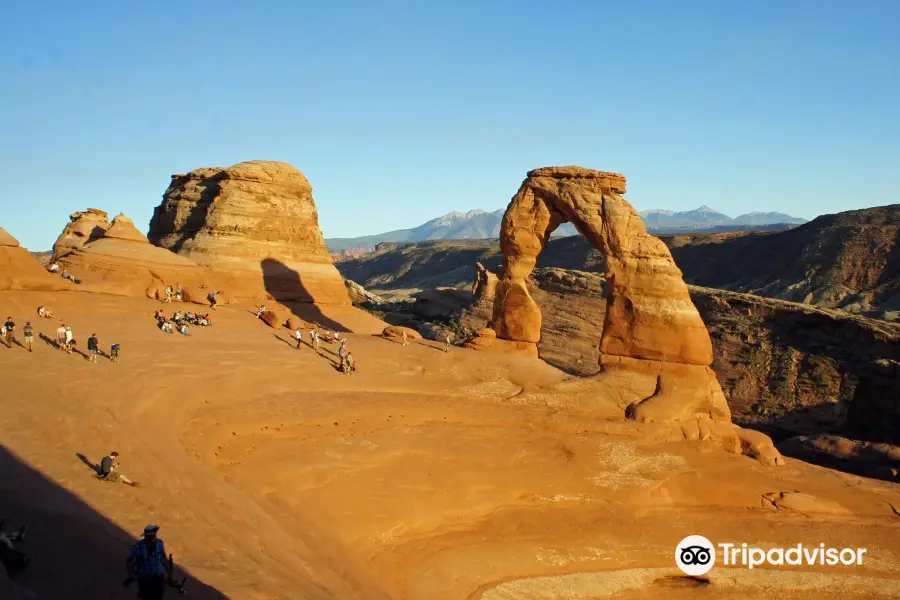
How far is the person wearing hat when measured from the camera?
6.84 metres

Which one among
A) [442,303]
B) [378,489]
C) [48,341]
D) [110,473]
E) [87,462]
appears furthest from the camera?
[442,303]

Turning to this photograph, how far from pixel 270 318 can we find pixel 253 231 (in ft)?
20.9

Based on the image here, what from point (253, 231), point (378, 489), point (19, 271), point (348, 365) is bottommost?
point (378, 489)

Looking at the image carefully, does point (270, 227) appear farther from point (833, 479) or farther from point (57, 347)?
point (833, 479)

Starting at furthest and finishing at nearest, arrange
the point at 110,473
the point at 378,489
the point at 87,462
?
1. the point at 378,489
2. the point at 87,462
3. the point at 110,473

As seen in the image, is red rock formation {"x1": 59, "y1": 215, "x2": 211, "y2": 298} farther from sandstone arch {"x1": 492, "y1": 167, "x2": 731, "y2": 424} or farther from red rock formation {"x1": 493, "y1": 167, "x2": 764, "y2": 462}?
red rock formation {"x1": 493, "y1": 167, "x2": 764, "y2": 462}

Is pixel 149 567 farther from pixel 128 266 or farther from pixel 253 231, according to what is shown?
pixel 253 231

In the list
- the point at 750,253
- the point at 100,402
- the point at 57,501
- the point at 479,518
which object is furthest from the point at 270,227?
the point at 750,253

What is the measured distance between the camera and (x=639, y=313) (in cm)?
1936

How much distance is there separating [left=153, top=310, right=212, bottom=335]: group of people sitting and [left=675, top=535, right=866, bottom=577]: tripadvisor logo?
14797mm

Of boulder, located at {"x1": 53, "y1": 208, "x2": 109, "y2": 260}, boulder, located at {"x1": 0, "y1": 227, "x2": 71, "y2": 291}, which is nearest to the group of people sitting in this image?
boulder, located at {"x1": 0, "y1": 227, "x2": 71, "y2": 291}

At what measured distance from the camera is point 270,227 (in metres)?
30.5

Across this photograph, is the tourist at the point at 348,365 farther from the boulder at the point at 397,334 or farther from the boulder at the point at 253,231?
the boulder at the point at 253,231

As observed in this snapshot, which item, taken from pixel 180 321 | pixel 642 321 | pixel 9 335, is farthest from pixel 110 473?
pixel 642 321
